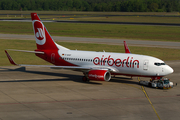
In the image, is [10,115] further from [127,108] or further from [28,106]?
[127,108]

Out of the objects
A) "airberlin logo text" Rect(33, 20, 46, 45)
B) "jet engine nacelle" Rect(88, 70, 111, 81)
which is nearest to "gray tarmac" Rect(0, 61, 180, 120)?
"jet engine nacelle" Rect(88, 70, 111, 81)

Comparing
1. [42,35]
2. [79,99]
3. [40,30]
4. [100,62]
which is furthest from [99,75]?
[40,30]

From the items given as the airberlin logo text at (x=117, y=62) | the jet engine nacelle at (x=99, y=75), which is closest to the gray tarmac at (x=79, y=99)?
the jet engine nacelle at (x=99, y=75)

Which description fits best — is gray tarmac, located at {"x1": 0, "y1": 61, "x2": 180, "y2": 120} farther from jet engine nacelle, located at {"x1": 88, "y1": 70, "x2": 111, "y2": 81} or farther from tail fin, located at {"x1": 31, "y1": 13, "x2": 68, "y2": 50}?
tail fin, located at {"x1": 31, "y1": 13, "x2": 68, "y2": 50}

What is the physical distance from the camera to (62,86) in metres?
40.2

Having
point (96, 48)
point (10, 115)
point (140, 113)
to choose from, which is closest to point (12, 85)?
point (10, 115)

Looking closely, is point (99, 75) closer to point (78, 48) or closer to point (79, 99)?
point (79, 99)

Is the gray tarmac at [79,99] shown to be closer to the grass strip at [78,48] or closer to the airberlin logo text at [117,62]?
the airberlin logo text at [117,62]

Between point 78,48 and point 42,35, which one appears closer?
point 42,35

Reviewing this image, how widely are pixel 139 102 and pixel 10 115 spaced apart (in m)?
14.1

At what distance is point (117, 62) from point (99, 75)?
3642 mm

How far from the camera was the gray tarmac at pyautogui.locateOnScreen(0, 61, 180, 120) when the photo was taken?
91.2 feet

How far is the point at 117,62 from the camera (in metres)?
41.6

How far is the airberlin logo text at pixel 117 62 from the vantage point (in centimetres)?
4063
